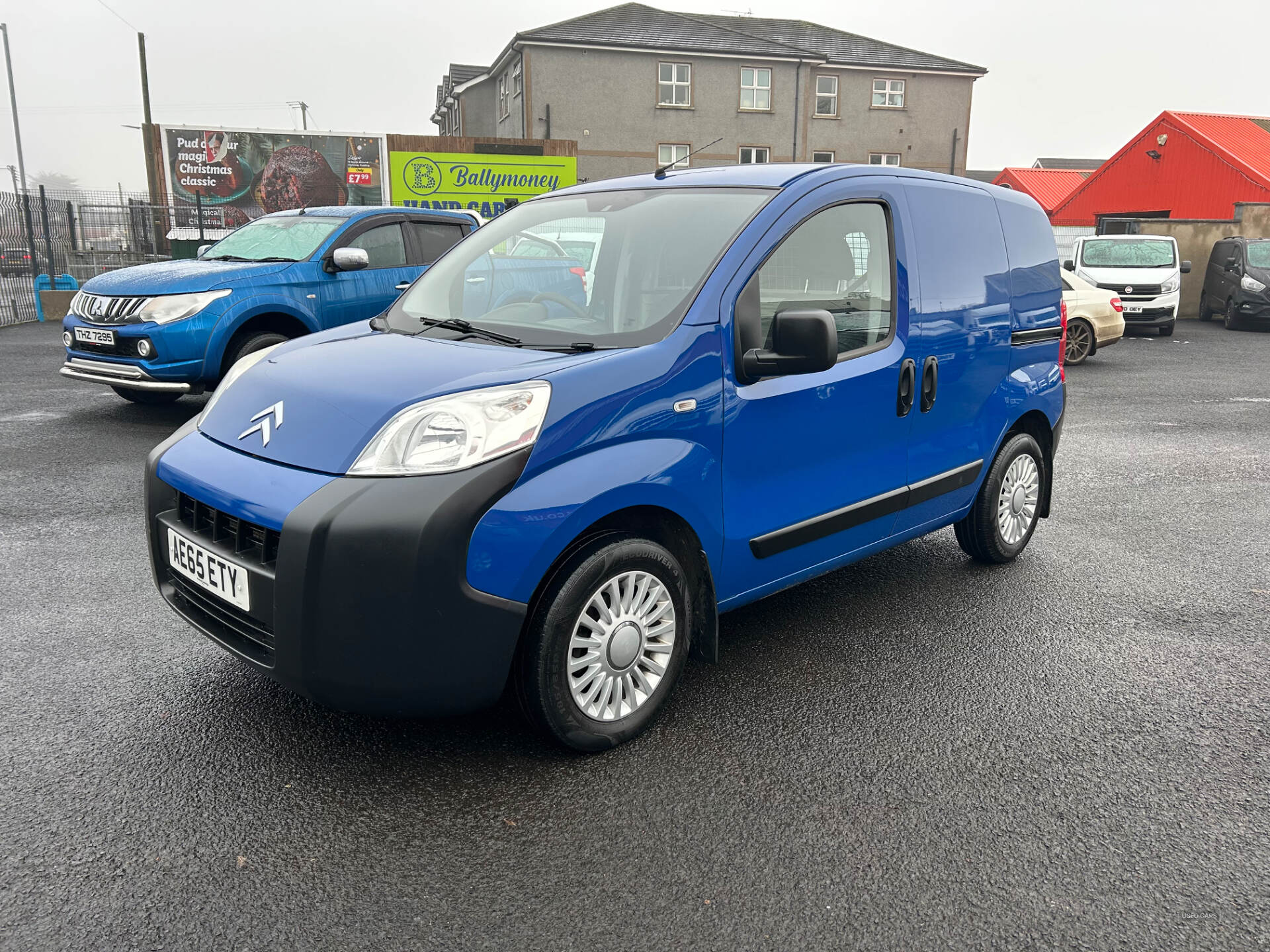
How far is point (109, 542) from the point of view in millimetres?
5062

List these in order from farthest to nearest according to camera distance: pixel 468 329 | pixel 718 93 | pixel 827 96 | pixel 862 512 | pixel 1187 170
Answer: pixel 827 96 < pixel 718 93 < pixel 1187 170 < pixel 862 512 < pixel 468 329

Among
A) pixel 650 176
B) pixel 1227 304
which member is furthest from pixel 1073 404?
Answer: pixel 1227 304

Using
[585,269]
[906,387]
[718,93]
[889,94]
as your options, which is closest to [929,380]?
[906,387]

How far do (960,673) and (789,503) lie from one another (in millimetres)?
992

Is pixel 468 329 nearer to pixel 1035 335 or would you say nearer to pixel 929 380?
pixel 929 380

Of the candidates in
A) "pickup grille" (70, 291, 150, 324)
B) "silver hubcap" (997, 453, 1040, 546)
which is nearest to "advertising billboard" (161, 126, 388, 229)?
"pickup grille" (70, 291, 150, 324)

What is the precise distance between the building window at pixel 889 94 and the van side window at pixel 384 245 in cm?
3448

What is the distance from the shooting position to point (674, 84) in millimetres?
36156

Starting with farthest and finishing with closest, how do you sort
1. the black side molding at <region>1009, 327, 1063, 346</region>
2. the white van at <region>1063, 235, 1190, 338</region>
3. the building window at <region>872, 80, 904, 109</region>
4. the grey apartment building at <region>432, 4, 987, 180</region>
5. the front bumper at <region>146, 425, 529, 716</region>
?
the building window at <region>872, 80, 904, 109</region> < the grey apartment building at <region>432, 4, 987, 180</region> < the white van at <region>1063, 235, 1190, 338</region> < the black side molding at <region>1009, 327, 1063, 346</region> < the front bumper at <region>146, 425, 529, 716</region>

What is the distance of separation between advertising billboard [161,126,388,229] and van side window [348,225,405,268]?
71.5 feet

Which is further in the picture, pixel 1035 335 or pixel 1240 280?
pixel 1240 280

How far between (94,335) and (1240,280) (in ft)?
67.1

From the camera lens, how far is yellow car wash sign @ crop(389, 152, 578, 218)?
2600 cm

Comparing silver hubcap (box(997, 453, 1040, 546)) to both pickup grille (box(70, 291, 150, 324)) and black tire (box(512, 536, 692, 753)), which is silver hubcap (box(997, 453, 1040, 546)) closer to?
black tire (box(512, 536, 692, 753))
